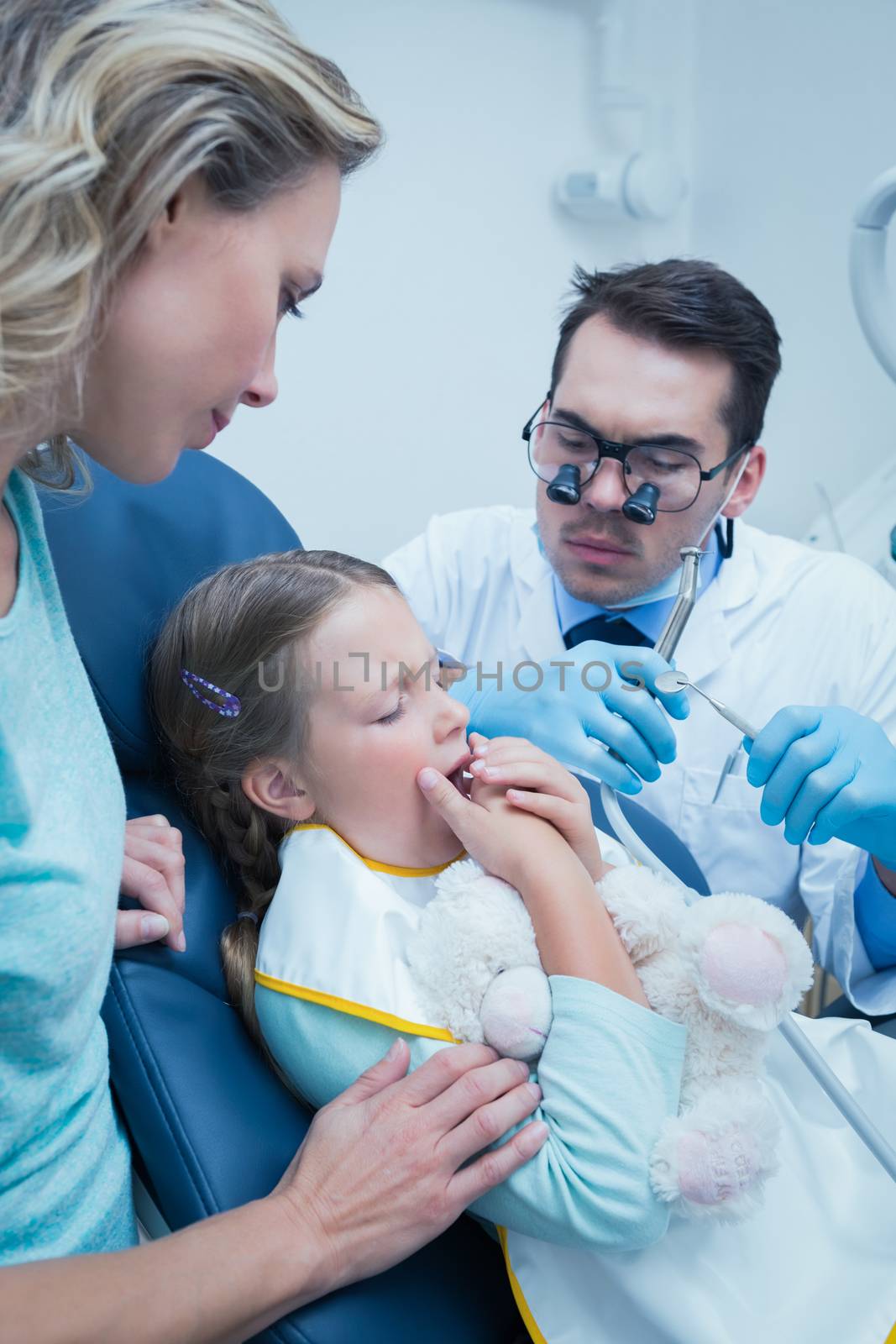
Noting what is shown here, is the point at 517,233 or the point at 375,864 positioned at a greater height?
the point at 517,233

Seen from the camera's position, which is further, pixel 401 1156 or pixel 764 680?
pixel 764 680

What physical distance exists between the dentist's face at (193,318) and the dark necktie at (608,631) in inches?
41.7

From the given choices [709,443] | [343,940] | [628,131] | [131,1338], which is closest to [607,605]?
[709,443]

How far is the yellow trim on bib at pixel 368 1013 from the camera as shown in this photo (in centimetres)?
110

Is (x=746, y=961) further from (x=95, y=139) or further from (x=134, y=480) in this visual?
(x=95, y=139)

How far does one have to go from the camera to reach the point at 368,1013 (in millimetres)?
1103

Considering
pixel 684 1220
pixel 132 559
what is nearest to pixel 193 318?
pixel 132 559

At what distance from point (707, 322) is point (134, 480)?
3.74 ft

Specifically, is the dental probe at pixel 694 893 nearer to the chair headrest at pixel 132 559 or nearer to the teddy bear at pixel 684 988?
the teddy bear at pixel 684 988

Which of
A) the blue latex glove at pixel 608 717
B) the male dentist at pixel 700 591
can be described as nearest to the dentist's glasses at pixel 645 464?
the male dentist at pixel 700 591

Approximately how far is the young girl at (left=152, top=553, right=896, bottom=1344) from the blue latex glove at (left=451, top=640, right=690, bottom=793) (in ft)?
0.54

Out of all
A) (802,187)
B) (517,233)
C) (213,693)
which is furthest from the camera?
(802,187)

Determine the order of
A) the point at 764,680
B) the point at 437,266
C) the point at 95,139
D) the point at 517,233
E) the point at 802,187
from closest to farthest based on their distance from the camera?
the point at 95,139, the point at 764,680, the point at 437,266, the point at 517,233, the point at 802,187

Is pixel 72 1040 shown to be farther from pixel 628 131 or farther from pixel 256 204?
pixel 628 131
